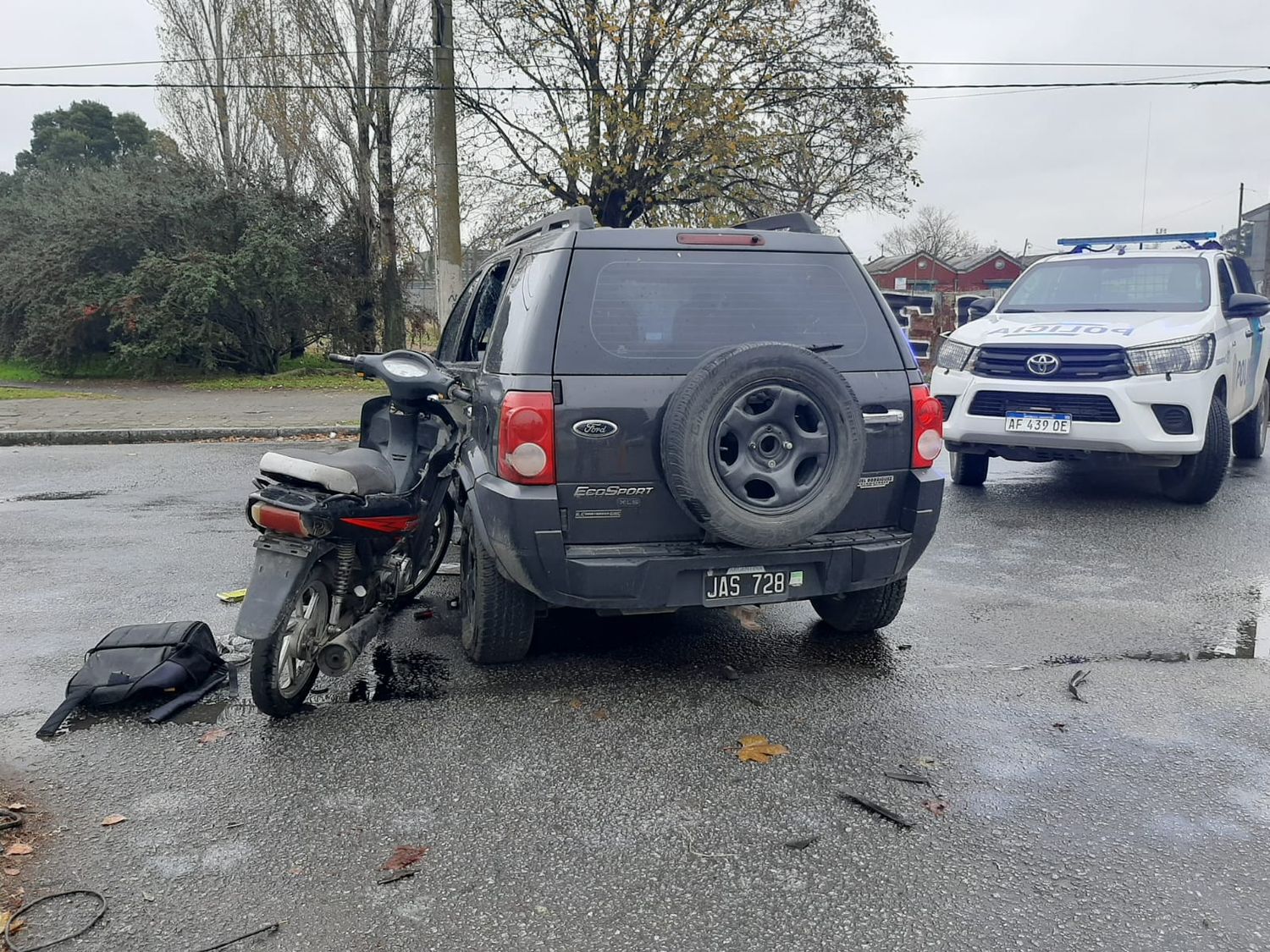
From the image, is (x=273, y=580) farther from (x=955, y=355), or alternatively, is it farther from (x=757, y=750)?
(x=955, y=355)

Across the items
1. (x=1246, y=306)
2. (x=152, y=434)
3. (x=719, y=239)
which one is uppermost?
(x=719, y=239)

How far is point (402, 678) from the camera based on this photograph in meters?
4.24

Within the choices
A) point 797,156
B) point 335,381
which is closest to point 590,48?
point 797,156

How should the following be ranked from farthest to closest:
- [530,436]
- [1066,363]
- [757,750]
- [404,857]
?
[1066,363] < [530,436] < [757,750] < [404,857]

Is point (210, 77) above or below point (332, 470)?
above

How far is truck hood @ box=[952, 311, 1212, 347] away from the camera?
737cm

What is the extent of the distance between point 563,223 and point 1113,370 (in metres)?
4.86

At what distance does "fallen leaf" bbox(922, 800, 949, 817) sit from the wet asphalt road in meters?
0.05

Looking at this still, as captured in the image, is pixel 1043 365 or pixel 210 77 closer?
pixel 1043 365

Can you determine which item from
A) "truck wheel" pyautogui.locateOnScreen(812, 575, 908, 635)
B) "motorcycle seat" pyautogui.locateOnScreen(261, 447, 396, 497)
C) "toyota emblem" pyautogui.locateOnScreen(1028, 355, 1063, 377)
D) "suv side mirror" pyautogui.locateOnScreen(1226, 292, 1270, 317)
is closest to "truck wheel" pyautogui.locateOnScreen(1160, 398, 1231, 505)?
"suv side mirror" pyautogui.locateOnScreen(1226, 292, 1270, 317)

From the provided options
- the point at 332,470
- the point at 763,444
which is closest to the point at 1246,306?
the point at 763,444

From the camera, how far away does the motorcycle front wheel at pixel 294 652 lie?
360cm

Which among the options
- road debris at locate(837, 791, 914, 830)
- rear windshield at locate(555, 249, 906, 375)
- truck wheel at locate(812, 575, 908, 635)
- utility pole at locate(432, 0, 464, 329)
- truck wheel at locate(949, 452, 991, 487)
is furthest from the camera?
utility pole at locate(432, 0, 464, 329)

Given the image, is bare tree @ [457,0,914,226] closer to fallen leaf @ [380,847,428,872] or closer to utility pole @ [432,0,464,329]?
utility pole @ [432,0,464,329]
